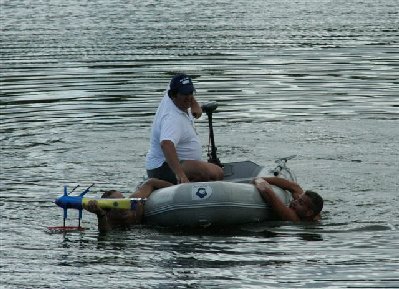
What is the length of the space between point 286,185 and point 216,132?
237 inches

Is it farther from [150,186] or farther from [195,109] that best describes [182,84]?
[150,186]

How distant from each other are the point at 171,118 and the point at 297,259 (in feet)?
8.92

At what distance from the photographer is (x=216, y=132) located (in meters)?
21.2

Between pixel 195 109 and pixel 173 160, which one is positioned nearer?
pixel 173 160

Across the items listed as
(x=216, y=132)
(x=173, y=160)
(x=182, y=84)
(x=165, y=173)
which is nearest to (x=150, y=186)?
(x=165, y=173)

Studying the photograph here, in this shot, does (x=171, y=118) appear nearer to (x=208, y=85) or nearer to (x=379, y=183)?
(x=379, y=183)

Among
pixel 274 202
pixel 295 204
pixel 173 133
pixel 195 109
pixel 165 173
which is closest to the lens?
pixel 274 202

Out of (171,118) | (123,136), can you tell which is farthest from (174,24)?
(171,118)

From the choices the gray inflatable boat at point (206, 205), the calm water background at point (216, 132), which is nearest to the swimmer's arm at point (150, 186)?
the gray inflatable boat at point (206, 205)

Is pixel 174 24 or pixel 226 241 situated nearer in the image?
pixel 226 241

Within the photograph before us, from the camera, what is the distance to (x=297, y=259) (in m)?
13.0

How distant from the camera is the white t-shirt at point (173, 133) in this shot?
14820 mm

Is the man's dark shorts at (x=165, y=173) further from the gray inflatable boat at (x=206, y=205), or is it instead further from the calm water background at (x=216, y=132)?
the calm water background at (x=216, y=132)

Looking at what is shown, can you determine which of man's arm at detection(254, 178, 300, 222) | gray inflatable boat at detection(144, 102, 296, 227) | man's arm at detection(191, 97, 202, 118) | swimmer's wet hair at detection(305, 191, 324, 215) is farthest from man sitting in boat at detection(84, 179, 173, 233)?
swimmer's wet hair at detection(305, 191, 324, 215)
